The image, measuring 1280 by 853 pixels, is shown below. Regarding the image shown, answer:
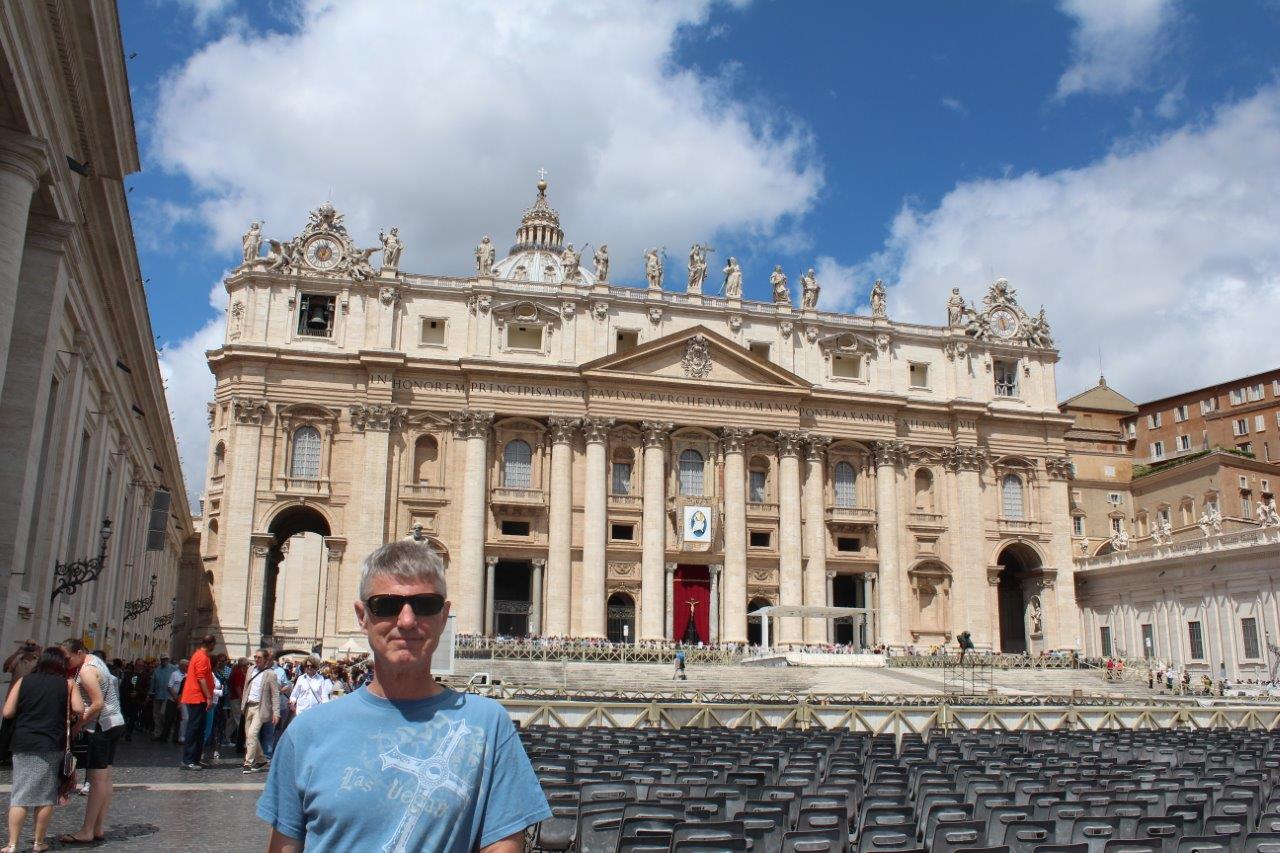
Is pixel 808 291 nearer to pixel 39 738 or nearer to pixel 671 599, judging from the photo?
pixel 671 599

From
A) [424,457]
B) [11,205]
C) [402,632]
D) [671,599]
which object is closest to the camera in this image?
[402,632]

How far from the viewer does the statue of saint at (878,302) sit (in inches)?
2502

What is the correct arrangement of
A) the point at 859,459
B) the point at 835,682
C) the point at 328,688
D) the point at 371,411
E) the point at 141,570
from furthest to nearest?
1. the point at 859,459
2. the point at 371,411
3. the point at 835,682
4. the point at 141,570
5. the point at 328,688

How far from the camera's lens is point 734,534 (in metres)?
56.6

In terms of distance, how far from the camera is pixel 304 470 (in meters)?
54.0

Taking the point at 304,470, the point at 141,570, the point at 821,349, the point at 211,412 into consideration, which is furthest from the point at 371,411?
the point at 821,349

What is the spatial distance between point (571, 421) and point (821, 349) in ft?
52.3

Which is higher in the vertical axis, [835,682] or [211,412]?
[211,412]

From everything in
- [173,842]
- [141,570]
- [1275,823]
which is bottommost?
[173,842]

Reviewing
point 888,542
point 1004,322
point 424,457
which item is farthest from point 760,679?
point 1004,322

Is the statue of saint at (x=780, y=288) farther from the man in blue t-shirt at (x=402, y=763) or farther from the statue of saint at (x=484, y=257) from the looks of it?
the man in blue t-shirt at (x=402, y=763)

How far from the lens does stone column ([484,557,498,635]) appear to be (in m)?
53.7

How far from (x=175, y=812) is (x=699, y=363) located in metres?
46.1

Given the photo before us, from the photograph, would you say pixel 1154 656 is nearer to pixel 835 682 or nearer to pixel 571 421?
pixel 835 682
